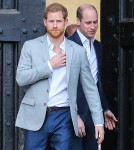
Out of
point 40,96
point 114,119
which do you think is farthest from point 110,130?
point 40,96

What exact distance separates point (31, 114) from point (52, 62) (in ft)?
1.11

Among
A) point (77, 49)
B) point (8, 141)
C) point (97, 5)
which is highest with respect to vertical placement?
point (97, 5)

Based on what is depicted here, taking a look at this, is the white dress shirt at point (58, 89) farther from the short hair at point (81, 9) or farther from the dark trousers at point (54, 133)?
the short hair at point (81, 9)

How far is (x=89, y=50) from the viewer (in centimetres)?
421

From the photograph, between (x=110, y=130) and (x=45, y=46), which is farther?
(x=110, y=130)

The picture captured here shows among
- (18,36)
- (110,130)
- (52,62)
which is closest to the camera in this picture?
(52,62)

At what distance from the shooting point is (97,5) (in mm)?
4609

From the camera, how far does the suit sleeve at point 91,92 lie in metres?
3.87

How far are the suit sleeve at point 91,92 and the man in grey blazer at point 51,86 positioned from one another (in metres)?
0.05

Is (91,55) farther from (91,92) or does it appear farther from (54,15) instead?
(54,15)

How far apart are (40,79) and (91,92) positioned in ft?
1.12

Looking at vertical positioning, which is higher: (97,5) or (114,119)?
(97,5)

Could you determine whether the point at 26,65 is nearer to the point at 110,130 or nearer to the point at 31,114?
the point at 31,114

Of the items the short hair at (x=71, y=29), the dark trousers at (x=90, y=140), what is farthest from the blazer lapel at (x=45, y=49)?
the dark trousers at (x=90, y=140)
